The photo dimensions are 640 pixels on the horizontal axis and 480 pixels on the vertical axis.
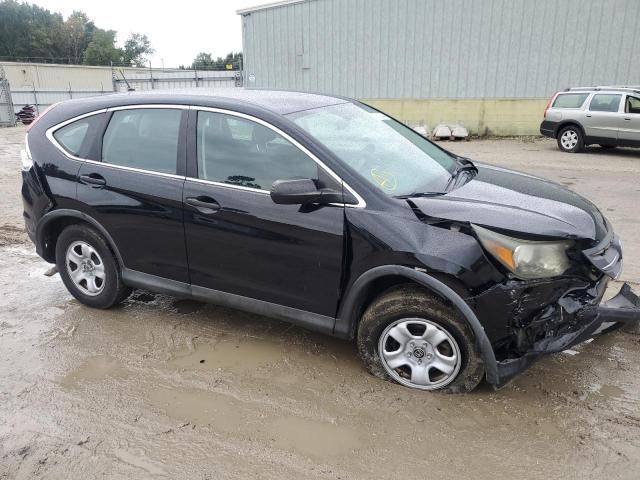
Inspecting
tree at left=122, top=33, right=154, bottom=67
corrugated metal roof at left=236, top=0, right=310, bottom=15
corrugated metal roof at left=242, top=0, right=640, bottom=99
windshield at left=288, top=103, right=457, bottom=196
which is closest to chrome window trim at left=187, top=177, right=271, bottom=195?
windshield at left=288, top=103, right=457, bottom=196

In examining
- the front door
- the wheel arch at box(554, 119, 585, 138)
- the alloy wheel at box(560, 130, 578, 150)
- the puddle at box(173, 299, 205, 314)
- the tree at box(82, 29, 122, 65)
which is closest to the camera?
the front door

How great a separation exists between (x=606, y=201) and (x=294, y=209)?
260 inches

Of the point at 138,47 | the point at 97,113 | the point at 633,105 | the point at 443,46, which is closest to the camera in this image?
the point at 97,113

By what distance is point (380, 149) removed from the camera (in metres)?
3.60

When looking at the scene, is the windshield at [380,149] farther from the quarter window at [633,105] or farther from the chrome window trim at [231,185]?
the quarter window at [633,105]

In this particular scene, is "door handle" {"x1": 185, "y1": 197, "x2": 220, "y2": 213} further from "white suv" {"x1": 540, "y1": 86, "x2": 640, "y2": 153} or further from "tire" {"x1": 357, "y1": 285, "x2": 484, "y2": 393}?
"white suv" {"x1": 540, "y1": 86, "x2": 640, "y2": 153}

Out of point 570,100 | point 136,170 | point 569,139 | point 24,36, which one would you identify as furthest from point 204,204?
point 24,36

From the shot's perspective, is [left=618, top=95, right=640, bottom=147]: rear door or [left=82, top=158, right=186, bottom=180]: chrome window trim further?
[left=618, top=95, right=640, bottom=147]: rear door

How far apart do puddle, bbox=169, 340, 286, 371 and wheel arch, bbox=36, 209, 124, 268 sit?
1.01 metres

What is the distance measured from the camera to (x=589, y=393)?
3.08 meters

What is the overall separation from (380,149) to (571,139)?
12286mm

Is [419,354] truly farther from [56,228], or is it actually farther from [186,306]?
[56,228]

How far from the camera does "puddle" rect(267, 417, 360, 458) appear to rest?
8.85 ft

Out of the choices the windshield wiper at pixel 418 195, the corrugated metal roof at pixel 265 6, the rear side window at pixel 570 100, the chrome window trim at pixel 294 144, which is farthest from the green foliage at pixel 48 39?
the windshield wiper at pixel 418 195
